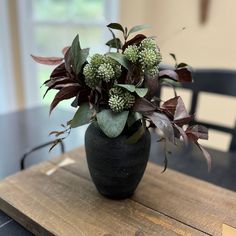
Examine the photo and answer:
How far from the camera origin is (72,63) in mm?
745

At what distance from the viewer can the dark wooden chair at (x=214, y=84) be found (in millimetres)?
1459

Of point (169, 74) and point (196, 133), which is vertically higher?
point (169, 74)

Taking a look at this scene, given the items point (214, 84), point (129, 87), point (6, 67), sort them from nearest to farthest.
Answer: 1. point (129, 87)
2. point (214, 84)
3. point (6, 67)

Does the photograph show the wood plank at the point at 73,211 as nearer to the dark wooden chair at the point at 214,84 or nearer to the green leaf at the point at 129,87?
the green leaf at the point at 129,87

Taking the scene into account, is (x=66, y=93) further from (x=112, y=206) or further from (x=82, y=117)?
(x=112, y=206)

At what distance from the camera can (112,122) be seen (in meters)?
0.69

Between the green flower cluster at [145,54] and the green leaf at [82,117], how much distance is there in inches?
6.2

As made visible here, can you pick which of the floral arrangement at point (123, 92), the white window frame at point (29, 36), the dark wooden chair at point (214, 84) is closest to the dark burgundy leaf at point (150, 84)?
the floral arrangement at point (123, 92)

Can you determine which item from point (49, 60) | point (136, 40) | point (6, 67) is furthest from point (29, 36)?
point (136, 40)

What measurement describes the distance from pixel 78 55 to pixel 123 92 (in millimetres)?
149

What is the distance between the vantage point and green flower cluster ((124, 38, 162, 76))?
2.29ft

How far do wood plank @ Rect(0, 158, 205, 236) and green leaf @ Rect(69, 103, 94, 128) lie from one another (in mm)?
224

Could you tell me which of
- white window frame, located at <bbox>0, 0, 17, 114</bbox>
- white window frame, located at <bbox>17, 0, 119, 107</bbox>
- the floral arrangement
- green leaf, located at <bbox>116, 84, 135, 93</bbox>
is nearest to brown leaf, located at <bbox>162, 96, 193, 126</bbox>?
the floral arrangement

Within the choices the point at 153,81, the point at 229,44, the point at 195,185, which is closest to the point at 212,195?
the point at 195,185
